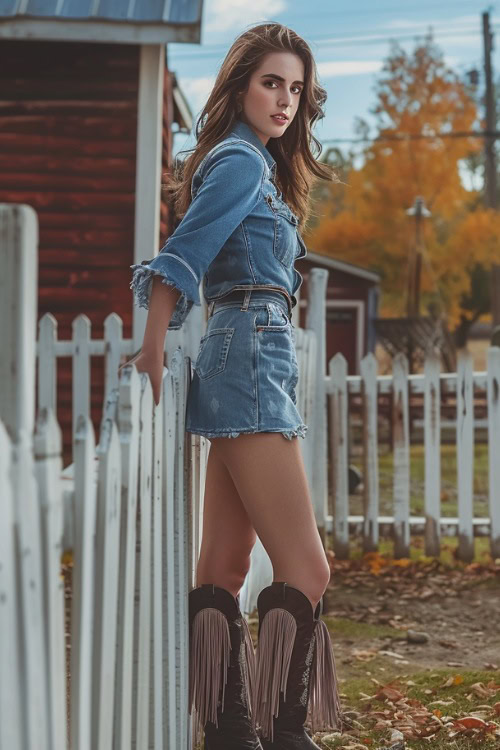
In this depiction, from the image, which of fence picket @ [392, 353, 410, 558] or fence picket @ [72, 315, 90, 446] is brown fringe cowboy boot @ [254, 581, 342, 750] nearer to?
fence picket @ [72, 315, 90, 446]

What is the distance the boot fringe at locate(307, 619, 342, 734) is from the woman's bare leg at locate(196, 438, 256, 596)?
0.28m

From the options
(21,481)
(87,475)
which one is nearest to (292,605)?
(87,475)

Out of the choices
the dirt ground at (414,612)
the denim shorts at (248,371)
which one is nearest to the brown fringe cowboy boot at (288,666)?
the denim shorts at (248,371)

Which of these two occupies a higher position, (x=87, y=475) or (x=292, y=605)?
(x=87, y=475)

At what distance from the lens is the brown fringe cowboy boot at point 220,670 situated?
257 cm

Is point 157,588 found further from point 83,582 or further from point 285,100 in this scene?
point 285,100

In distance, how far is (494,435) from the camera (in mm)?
6176

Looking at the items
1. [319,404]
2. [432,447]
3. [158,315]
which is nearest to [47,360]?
[319,404]

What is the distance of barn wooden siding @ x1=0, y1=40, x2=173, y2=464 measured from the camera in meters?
7.29

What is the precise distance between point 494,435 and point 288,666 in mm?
3991

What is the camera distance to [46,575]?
4.70 feet

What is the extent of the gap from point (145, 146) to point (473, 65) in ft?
83.4

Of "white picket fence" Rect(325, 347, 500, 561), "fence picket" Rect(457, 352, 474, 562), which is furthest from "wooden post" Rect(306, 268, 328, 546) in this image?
"fence picket" Rect(457, 352, 474, 562)

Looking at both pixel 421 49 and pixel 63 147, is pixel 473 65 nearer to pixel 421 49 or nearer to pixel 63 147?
pixel 421 49
